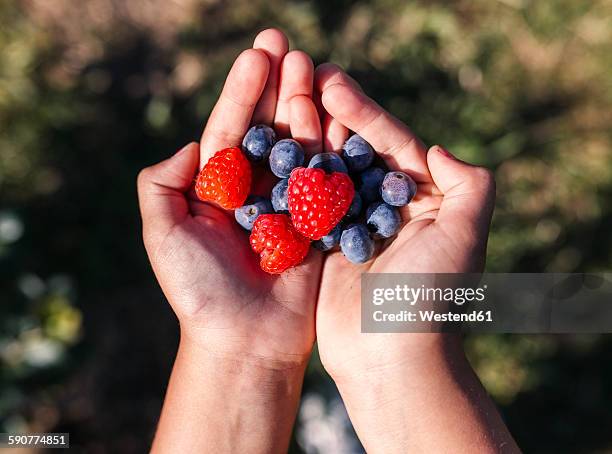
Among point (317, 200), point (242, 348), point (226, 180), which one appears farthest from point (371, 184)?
point (242, 348)

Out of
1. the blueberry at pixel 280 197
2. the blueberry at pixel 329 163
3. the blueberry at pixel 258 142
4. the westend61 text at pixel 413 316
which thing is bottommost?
the westend61 text at pixel 413 316

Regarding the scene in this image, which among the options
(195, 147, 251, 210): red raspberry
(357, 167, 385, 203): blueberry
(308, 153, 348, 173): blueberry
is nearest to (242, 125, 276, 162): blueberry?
(195, 147, 251, 210): red raspberry

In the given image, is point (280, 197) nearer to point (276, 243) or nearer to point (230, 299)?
point (276, 243)

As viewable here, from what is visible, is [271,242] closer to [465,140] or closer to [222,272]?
[222,272]

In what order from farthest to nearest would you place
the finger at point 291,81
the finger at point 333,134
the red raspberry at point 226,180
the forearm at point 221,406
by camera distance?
the finger at point 333,134 → the finger at point 291,81 → the forearm at point 221,406 → the red raspberry at point 226,180

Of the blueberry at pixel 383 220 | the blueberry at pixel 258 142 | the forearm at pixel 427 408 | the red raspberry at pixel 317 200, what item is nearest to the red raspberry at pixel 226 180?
the blueberry at pixel 258 142

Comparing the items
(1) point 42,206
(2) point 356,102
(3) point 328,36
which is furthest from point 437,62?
(1) point 42,206

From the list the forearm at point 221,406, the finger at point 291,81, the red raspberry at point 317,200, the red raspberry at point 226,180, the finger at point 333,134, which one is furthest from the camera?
the finger at point 333,134

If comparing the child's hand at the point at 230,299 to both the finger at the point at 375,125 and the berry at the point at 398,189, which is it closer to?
the finger at the point at 375,125
